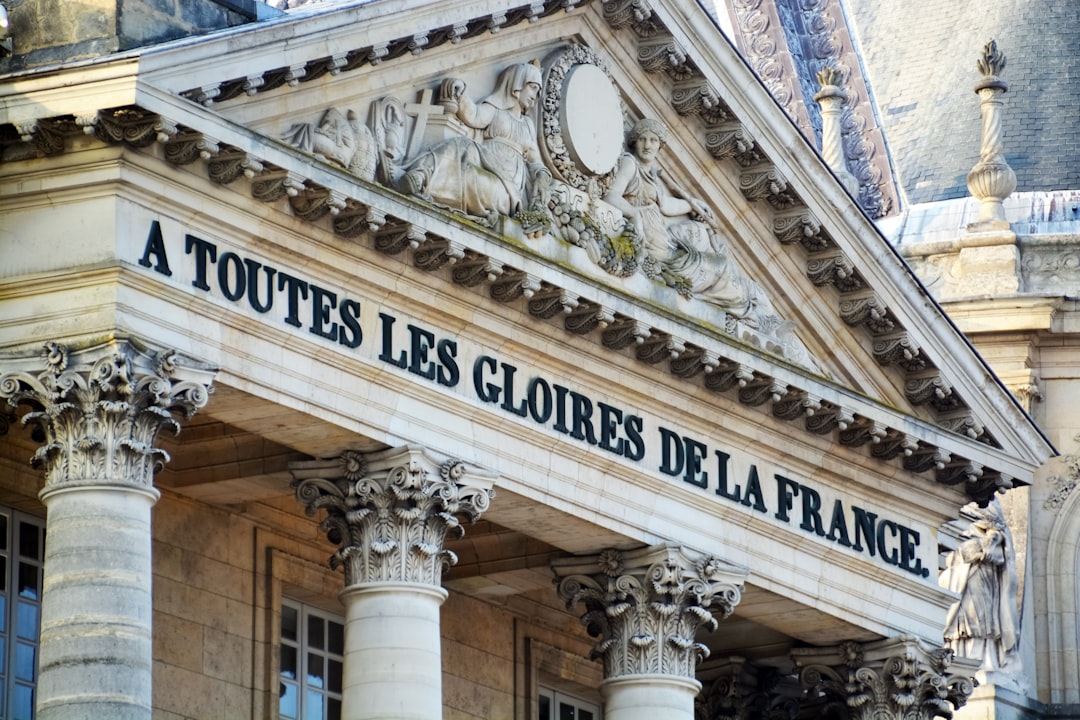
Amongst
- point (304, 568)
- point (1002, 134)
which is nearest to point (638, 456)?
point (304, 568)

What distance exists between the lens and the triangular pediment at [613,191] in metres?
31.2

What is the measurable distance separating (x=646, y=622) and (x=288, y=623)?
3.85 m

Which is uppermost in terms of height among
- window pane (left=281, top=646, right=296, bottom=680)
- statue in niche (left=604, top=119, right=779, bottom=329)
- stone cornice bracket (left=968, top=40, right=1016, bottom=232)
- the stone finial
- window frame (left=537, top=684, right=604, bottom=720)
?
the stone finial

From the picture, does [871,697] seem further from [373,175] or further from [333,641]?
[373,175]

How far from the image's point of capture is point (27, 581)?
3338 cm

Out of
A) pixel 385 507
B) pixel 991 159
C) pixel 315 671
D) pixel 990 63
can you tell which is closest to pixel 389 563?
pixel 385 507

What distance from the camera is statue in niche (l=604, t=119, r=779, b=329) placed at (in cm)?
3594

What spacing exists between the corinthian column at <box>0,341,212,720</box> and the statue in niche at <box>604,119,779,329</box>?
729 centimetres

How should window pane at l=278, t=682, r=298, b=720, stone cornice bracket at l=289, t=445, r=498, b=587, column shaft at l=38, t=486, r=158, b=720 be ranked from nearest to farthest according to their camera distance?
column shaft at l=38, t=486, r=158, b=720 → stone cornice bracket at l=289, t=445, r=498, b=587 → window pane at l=278, t=682, r=298, b=720

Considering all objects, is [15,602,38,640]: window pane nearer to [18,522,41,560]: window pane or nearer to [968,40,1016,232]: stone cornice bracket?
[18,522,41,560]: window pane

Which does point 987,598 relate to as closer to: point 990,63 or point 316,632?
point 990,63

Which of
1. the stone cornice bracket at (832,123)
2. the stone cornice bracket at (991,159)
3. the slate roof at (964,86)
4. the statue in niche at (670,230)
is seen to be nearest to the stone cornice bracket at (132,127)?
the statue in niche at (670,230)

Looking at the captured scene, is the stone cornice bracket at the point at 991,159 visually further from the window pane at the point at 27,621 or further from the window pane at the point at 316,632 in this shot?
the window pane at the point at 27,621

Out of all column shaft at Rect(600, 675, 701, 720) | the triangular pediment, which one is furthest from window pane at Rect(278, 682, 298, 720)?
the triangular pediment
